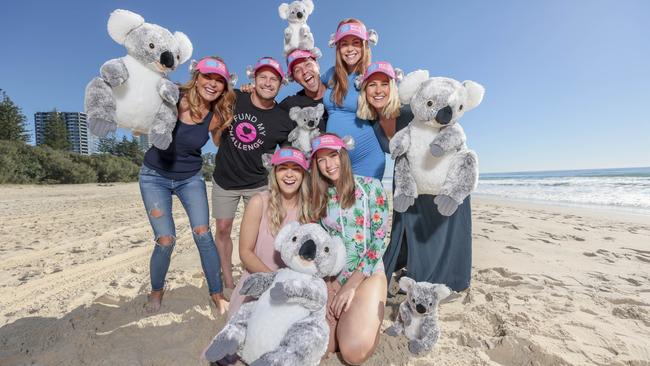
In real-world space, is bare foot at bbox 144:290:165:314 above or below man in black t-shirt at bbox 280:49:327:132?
below

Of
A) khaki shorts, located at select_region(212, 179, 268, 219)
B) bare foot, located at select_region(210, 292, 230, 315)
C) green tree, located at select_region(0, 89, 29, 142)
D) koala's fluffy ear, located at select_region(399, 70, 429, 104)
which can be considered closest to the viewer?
koala's fluffy ear, located at select_region(399, 70, 429, 104)

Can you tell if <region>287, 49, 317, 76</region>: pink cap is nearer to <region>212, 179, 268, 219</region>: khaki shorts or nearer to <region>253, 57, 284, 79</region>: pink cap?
<region>253, 57, 284, 79</region>: pink cap

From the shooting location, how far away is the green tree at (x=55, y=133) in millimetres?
36812

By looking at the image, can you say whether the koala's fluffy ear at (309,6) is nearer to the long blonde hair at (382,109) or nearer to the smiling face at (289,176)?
the long blonde hair at (382,109)

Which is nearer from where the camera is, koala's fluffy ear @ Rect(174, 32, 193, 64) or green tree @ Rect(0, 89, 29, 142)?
koala's fluffy ear @ Rect(174, 32, 193, 64)

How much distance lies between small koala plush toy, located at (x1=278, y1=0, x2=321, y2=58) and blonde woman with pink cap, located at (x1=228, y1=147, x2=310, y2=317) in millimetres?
2545

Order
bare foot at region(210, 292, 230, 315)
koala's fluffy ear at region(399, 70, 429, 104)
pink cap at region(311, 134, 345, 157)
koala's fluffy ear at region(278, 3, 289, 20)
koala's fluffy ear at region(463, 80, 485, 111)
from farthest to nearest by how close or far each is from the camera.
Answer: koala's fluffy ear at region(278, 3, 289, 20), bare foot at region(210, 292, 230, 315), koala's fluffy ear at region(399, 70, 429, 104), koala's fluffy ear at region(463, 80, 485, 111), pink cap at region(311, 134, 345, 157)

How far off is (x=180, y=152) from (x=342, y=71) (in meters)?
1.63

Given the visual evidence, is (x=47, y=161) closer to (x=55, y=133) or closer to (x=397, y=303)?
(x=55, y=133)

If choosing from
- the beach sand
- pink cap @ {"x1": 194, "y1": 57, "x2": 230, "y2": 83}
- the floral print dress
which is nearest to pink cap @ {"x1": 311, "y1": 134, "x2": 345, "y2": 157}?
the floral print dress

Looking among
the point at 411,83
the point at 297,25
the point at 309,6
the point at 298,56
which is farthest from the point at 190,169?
the point at 309,6

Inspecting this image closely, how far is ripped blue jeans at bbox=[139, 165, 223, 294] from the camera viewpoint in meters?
2.98

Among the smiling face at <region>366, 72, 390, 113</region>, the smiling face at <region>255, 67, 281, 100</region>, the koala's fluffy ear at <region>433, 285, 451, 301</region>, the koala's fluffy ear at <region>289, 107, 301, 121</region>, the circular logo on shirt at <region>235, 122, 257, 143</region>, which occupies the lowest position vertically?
the koala's fluffy ear at <region>433, 285, 451, 301</region>

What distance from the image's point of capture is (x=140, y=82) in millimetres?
2482
